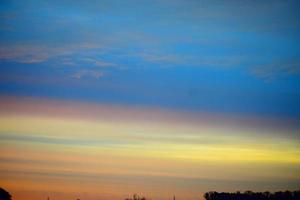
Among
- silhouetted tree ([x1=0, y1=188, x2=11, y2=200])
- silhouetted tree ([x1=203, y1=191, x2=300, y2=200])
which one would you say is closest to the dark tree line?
silhouetted tree ([x1=203, y1=191, x2=300, y2=200])

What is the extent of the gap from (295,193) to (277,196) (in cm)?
363

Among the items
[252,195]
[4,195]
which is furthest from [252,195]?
[4,195]

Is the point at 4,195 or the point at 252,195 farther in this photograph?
the point at 252,195

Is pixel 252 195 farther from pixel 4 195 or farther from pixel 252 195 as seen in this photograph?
pixel 4 195

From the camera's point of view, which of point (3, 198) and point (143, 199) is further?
point (143, 199)

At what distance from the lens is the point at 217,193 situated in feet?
366

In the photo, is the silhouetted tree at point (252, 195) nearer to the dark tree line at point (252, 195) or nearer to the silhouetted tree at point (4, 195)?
the dark tree line at point (252, 195)

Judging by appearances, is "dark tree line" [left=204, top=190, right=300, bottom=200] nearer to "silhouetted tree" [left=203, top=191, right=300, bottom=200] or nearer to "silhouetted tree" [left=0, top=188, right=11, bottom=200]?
"silhouetted tree" [left=203, top=191, right=300, bottom=200]

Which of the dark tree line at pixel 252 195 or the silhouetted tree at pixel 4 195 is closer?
the silhouetted tree at pixel 4 195

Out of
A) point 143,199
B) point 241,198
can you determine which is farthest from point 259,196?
point 143,199

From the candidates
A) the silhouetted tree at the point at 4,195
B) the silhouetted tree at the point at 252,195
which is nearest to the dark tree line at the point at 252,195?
the silhouetted tree at the point at 252,195

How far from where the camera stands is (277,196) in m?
111

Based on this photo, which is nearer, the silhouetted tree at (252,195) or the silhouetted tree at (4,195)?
the silhouetted tree at (4,195)

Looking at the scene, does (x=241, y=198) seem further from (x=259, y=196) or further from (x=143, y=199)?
(x=143, y=199)
